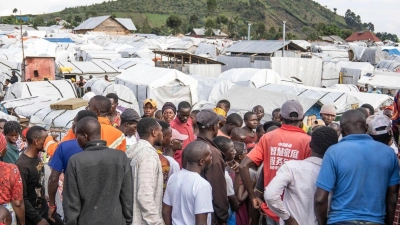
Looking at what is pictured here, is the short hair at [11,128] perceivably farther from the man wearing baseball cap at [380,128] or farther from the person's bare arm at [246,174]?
the man wearing baseball cap at [380,128]

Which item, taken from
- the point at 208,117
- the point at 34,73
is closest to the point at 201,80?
the point at 34,73

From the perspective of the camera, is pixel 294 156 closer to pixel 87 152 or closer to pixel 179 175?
pixel 179 175

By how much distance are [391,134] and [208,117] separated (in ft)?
6.36

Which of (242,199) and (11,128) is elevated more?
(11,128)

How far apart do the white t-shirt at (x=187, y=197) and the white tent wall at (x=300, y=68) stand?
22717 mm

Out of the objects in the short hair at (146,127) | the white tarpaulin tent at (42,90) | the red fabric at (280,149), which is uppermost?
the short hair at (146,127)

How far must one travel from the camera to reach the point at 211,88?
17438 mm

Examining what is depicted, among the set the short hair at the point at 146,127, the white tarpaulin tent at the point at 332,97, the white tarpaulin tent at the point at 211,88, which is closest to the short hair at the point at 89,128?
the short hair at the point at 146,127

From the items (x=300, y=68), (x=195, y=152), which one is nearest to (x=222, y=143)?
(x=195, y=152)

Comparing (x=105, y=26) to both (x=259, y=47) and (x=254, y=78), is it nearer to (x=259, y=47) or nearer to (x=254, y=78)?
(x=259, y=47)

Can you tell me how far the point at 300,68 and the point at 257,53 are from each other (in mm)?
2967

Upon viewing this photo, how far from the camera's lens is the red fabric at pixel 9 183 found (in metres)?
3.91

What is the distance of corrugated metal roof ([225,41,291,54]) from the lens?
2820cm

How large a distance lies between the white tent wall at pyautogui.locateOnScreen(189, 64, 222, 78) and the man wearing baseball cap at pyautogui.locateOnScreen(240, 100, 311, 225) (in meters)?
Answer: 18.3
